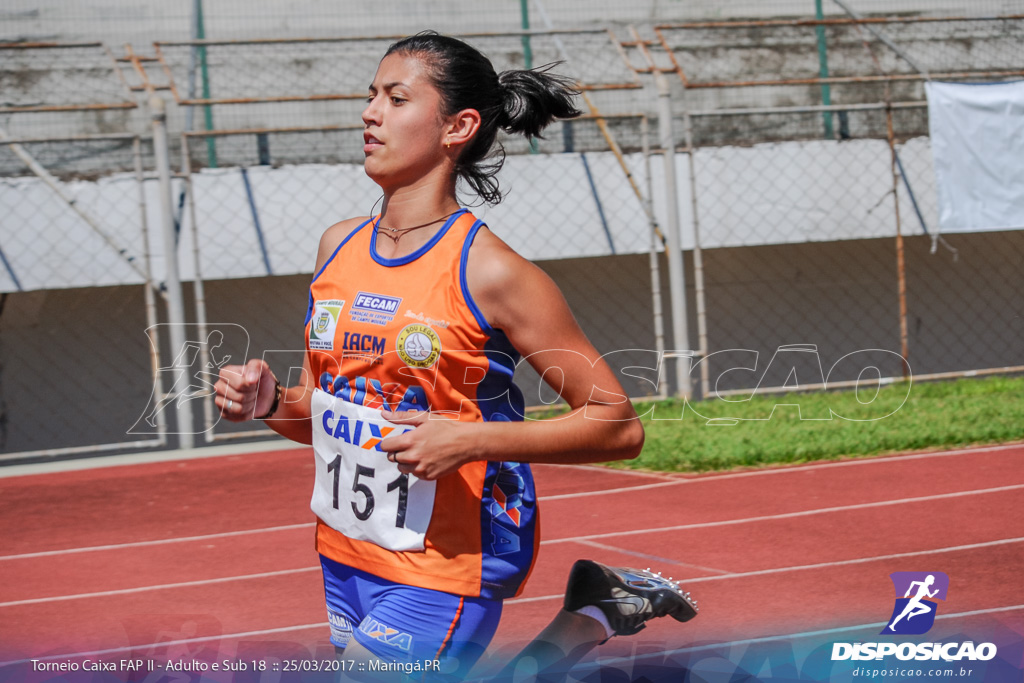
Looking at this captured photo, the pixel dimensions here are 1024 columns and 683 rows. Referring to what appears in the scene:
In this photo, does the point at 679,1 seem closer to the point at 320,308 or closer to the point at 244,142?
the point at 244,142

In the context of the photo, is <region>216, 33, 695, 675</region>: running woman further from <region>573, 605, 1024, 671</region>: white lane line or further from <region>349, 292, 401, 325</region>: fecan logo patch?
<region>573, 605, 1024, 671</region>: white lane line

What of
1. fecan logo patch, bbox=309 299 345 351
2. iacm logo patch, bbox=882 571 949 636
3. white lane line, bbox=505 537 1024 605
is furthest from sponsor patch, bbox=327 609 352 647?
iacm logo patch, bbox=882 571 949 636

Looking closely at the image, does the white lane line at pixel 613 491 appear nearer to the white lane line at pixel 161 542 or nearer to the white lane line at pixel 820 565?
the white lane line at pixel 161 542

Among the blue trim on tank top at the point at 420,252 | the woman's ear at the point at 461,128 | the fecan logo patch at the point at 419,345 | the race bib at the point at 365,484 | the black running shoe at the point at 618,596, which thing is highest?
the woman's ear at the point at 461,128

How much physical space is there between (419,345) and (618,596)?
0.96 m

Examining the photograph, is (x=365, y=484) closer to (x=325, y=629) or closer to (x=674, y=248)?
(x=325, y=629)

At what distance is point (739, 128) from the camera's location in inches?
421

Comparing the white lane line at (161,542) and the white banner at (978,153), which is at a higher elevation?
the white banner at (978,153)

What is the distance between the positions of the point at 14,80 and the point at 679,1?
22.7 ft

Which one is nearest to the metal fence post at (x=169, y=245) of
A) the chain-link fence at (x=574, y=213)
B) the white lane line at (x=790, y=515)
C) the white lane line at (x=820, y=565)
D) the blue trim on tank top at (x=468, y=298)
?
the chain-link fence at (x=574, y=213)

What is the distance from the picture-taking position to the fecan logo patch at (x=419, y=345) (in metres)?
2.11

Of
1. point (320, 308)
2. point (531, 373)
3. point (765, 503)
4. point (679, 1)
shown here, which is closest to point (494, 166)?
point (320, 308)

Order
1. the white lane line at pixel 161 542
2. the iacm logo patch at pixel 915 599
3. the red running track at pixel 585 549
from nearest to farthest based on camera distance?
the iacm logo patch at pixel 915 599 → the red running track at pixel 585 549 → the white lane line at pixel 161 542

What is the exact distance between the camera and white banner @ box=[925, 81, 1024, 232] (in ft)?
29.8
